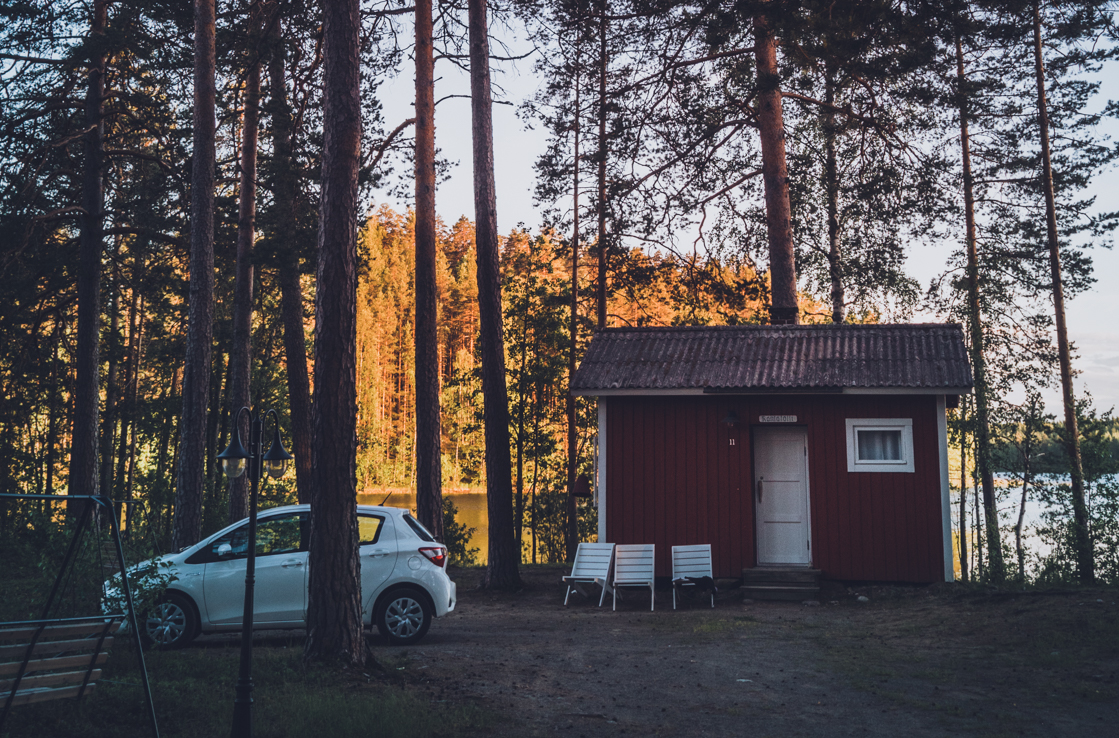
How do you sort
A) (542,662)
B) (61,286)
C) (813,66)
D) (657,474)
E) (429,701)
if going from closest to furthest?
(429,701)
(542,662)
(813,66)
(657,474)
(61,286)

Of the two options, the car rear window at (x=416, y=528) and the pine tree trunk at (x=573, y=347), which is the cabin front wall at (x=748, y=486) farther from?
the pine tree trunk at (x=573, y=347)

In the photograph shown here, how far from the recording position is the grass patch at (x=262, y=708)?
5.88 m

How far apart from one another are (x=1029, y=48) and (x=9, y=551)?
946 inches

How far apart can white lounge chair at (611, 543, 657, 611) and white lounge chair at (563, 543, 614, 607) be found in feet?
0.47

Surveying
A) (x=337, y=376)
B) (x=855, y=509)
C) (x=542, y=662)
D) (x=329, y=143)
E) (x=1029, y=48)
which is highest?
(x=1029, y=48)

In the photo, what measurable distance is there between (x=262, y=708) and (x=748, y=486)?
9.29m

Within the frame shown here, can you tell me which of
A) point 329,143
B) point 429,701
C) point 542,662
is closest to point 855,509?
point 542,662

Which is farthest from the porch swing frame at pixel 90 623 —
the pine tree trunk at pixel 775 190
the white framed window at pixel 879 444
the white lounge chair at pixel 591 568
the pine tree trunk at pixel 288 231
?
the pine tree trunk at pixel 775 190

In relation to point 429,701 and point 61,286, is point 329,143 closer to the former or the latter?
point 429,701

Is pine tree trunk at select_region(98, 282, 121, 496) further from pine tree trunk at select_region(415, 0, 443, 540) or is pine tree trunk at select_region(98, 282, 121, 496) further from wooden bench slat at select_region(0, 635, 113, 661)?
wooden bench slat at select_region(0, 635, 113, 661)

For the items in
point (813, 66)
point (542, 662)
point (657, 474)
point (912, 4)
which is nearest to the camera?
point (542, 662)

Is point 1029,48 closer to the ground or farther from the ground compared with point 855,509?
farther from the ground

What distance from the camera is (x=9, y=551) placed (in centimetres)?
1487

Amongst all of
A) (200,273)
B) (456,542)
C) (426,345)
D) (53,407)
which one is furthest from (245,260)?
(53,407)
